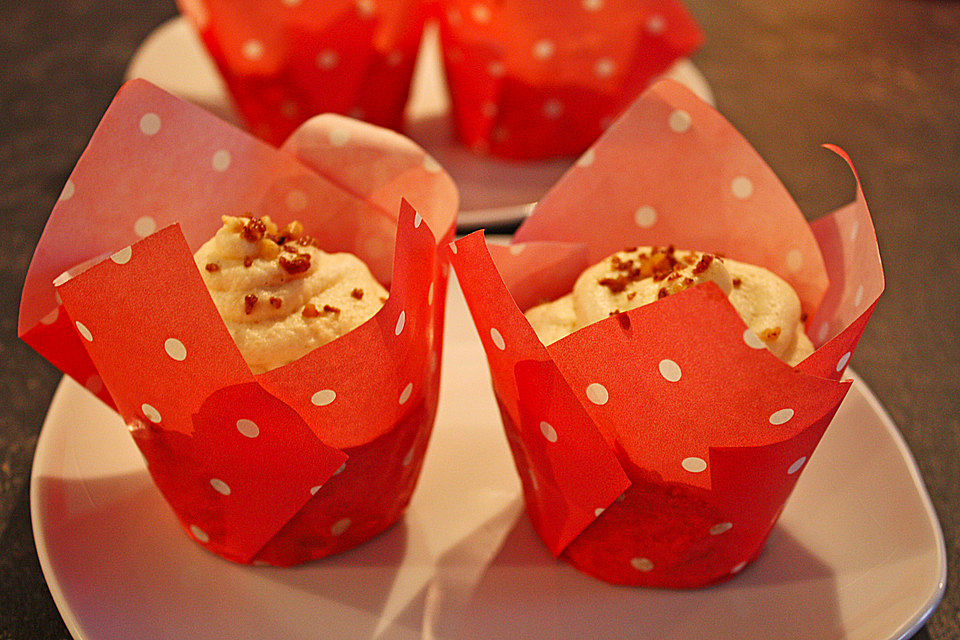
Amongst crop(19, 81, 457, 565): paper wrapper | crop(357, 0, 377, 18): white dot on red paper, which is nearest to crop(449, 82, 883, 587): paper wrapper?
crop(19, 81, 457, 565): paper wrapper

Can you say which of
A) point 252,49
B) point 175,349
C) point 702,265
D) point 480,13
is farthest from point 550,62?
point 175,349

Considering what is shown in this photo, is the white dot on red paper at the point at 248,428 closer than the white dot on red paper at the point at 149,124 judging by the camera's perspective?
Yes

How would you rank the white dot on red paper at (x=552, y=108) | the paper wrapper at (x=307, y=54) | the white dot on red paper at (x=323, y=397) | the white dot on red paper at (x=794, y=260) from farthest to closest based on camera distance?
the white dot on red paper at (x=552, y=108), the paper wrapper at (x=307, y=54), the white dot on red paper at (x=794, y=260), the white dot on red paper at (x=323, y=397)

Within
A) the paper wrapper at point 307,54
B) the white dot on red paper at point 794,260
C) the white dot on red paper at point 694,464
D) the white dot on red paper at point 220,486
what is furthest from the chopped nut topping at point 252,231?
the paper wrapper at point 307,54

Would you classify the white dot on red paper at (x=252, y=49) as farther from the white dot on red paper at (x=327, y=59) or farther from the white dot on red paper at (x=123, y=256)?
the white dot on red paper at (x=123, y=256)

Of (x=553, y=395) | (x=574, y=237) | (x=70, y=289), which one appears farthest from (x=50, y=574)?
(x=574, y=237)

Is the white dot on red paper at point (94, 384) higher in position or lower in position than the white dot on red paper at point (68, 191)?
lower

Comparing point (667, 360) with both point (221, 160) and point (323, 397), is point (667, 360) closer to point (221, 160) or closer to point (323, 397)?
point (323, 397)

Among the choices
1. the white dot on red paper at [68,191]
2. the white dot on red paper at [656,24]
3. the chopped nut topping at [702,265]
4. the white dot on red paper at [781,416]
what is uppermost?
the white dot on red paper at [68,191]
